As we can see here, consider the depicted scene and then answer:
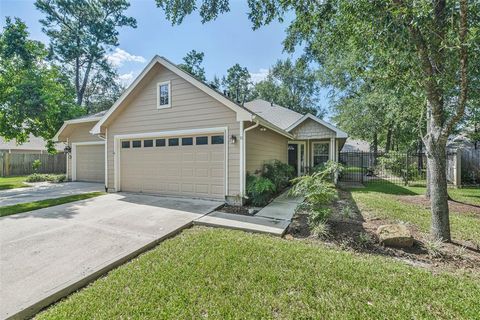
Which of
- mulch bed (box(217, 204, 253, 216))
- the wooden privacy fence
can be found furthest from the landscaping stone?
the wooden privacy fence

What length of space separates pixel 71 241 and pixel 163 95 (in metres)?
5.95

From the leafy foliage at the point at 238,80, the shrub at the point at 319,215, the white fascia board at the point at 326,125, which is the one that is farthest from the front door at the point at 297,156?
the leafy foliage at the point at 238,80

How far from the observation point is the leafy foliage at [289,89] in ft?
110

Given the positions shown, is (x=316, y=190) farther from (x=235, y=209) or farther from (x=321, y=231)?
(x=235, y=209)

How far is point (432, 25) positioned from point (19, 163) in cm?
2454

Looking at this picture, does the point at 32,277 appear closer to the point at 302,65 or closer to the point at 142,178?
the point at 142,178

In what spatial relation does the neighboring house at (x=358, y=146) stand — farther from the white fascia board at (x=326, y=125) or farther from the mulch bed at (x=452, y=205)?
the mulch bed at (x=452, y=205)

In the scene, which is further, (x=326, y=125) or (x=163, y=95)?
(x=326, y=125)

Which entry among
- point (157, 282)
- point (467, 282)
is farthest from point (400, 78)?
point (157, 282)

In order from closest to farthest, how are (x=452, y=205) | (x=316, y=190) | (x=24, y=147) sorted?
(x=316, y=190) → (x=452, y=205) → (x=24, y=147)

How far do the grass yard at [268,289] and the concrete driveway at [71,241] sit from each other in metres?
0.29

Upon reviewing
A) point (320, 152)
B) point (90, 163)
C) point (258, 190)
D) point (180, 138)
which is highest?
point (180, 138)

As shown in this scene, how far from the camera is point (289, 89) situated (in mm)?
34031

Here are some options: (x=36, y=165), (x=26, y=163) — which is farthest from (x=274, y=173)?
(x=26, y=163)
